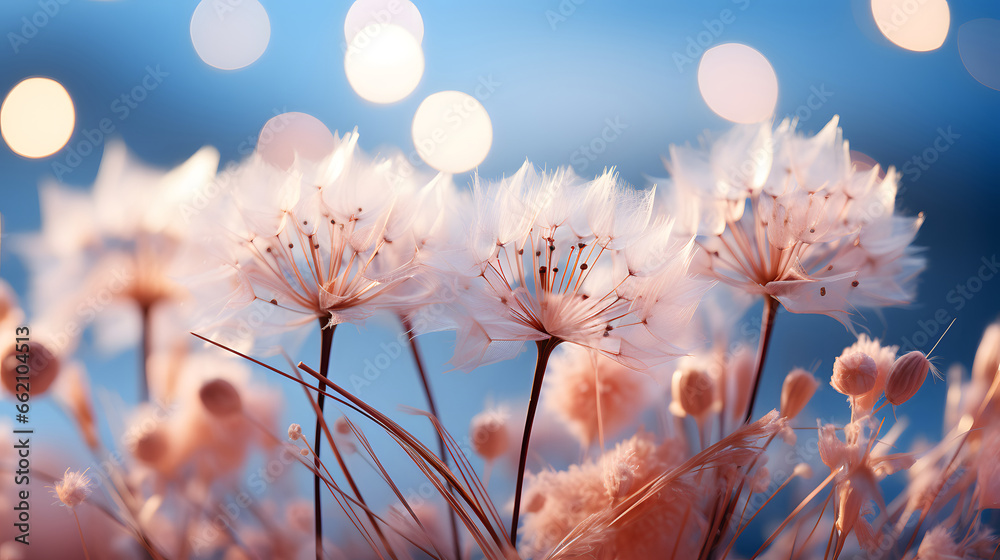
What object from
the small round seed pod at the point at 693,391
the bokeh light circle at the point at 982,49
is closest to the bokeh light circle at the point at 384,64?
the small round seed pod at the point at 693,391

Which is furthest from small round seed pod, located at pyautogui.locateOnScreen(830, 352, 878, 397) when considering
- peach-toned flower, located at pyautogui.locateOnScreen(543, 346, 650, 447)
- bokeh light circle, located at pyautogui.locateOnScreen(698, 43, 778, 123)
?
bokeh light circle, located at pyautogui.locateOnScreen(698, 43, 778, 123)

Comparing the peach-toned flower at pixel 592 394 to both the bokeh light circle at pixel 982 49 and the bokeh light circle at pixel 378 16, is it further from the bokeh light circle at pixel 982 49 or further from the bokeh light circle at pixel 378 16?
the bokeh light circle at pixel 982 49

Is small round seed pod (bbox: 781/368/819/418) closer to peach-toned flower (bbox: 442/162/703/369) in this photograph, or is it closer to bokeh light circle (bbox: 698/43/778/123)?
peach-toned flower (bbox: 442/162/703/369)

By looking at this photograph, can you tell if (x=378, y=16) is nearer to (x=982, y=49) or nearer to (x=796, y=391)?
(x=796, y=391)

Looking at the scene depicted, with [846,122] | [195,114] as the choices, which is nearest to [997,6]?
[846,122]

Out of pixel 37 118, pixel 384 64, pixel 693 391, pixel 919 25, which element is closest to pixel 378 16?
pixel 384 64

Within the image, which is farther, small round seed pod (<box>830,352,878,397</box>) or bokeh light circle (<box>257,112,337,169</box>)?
bokeh light circle (<box>257,112,337,169</box>)

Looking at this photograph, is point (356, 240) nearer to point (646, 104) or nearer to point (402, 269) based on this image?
point (402, 269)
